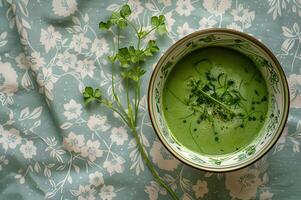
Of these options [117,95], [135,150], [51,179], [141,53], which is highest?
[141,53]

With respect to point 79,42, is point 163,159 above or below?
below

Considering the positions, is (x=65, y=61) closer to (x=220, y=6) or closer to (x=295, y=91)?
(x=220, y=6)

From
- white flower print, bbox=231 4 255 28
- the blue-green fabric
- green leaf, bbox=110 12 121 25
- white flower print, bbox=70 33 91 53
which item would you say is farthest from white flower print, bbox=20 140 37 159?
white flower print, bbox=231 4 255 28

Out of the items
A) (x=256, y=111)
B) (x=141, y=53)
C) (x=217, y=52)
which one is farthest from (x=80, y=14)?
(x=256, y=111)

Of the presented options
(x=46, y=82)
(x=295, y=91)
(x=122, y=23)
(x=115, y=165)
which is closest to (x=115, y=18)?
(x=122, y=23)

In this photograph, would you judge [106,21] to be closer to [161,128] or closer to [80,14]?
[80,14]

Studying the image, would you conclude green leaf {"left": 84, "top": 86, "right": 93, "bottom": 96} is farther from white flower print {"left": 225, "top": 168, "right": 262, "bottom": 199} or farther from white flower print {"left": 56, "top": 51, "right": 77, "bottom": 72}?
white flower print {"left": 225, "top": 168, "right": 262, "bottom": 199}
